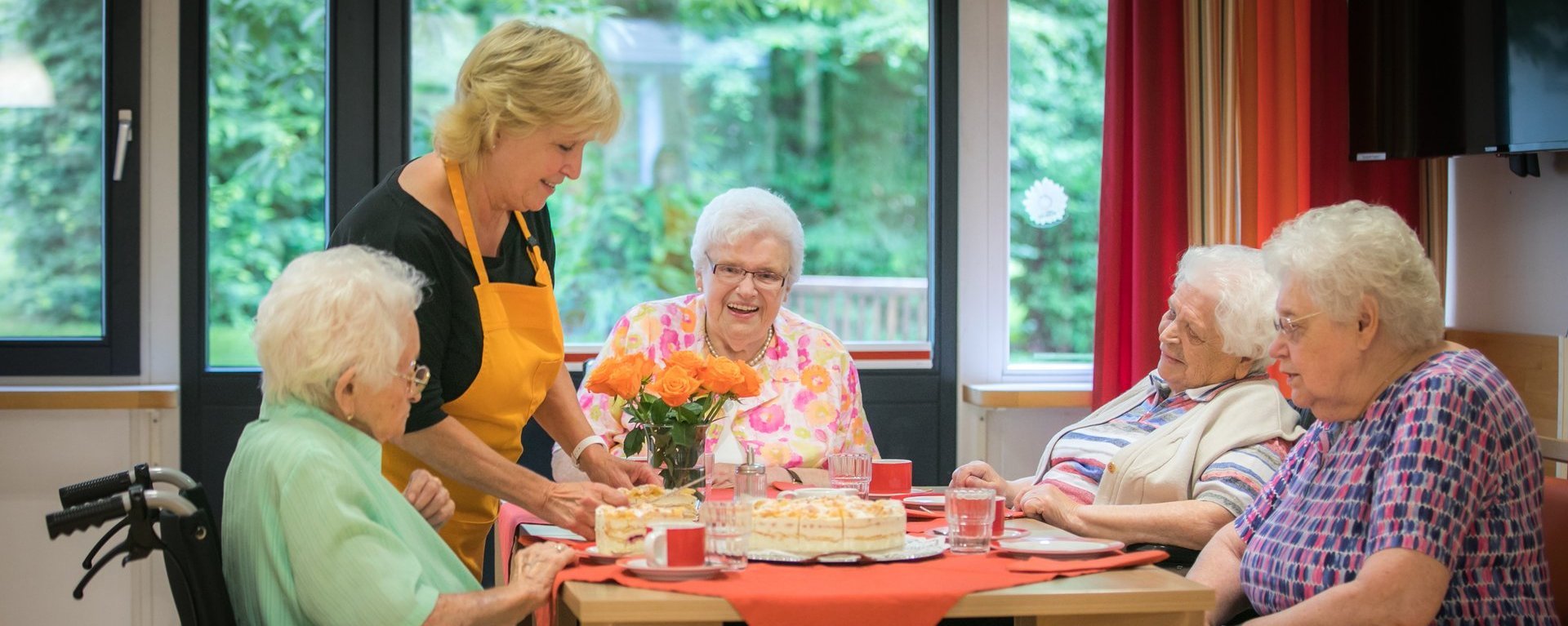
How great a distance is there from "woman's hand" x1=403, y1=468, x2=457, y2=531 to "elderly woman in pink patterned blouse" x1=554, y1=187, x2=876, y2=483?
0.88m

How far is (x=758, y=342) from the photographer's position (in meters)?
3.22

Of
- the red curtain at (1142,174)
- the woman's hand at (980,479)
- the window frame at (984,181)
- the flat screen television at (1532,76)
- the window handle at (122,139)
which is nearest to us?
the woman's hand at (980,479)

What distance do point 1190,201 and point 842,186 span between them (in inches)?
42.8

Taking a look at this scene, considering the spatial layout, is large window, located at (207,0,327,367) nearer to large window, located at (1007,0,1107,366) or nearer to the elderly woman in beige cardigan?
large window, located at (1007,0,1107,366)

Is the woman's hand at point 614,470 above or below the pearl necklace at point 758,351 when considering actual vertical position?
below

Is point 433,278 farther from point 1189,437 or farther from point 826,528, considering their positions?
point 1189,437

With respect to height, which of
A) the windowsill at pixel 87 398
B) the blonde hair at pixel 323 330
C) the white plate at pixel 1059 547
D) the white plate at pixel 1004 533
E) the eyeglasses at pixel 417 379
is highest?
the blonde hair at pixel 323 330

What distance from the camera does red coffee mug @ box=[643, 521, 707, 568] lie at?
6.20ft

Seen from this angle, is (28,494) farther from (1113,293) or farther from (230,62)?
(1113,293)

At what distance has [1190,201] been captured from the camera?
4082 millimetres

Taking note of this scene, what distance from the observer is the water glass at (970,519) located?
2.09m

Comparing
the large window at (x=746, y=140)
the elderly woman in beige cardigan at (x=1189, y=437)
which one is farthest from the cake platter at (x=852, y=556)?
the large window at (x=746, y=140)

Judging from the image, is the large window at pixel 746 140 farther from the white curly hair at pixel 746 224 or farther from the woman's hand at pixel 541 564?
the woman's hand at pixel 541 564

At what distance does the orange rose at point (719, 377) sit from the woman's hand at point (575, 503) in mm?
270
